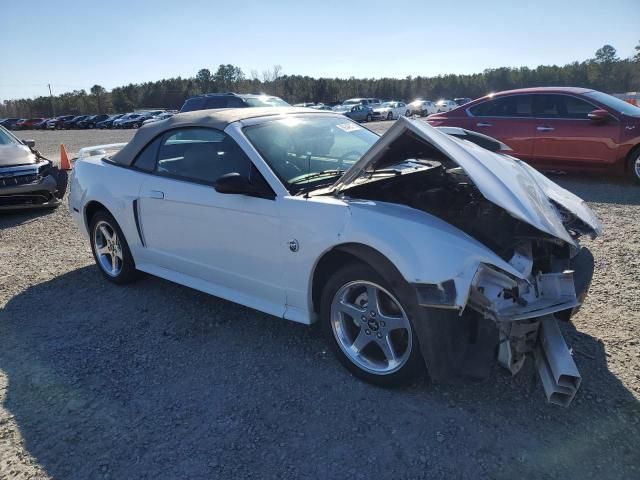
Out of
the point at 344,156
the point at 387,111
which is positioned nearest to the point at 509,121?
the point at 344,156

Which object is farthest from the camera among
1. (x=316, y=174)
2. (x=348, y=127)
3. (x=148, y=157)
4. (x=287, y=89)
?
(x=287, y=89)

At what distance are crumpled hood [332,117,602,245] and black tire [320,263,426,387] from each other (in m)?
0.58

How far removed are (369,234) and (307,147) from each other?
1.26 meters

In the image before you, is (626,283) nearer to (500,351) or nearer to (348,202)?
(500,351)

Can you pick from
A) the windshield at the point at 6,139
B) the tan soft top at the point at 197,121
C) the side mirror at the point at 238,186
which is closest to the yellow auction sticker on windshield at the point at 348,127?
the tan soft top at the point at 197,121

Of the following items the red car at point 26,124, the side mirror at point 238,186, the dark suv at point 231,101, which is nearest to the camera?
the side mirror at point 238,186

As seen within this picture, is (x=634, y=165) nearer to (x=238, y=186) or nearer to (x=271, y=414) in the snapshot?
(x=238, y=186)

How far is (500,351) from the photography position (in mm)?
2602

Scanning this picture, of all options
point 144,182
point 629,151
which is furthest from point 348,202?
point 629,151

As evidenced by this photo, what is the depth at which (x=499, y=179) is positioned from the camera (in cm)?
265

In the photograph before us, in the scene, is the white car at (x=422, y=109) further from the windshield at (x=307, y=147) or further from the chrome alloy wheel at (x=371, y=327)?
the chrome alloy wheel at (x=371, y=327)

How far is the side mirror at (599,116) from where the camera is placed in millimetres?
7488

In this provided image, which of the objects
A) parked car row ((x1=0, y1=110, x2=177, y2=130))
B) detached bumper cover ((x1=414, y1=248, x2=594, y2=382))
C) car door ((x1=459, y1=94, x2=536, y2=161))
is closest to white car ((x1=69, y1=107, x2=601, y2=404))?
detached bumper cover ((x1=414, y1=248, x2=594, y2=382))

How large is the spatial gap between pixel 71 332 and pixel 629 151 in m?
7.94
